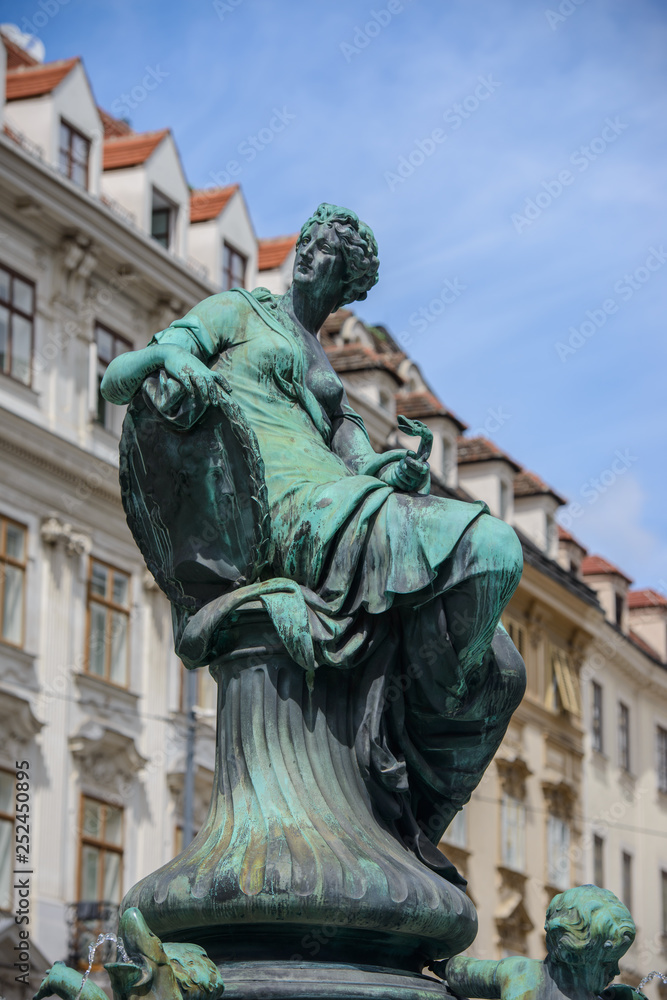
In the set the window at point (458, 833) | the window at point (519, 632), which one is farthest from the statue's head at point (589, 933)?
the window at point (519, 632)

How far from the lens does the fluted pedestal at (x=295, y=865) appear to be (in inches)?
170

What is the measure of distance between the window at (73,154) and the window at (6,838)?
28.6 feet

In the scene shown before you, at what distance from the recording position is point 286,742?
463cm

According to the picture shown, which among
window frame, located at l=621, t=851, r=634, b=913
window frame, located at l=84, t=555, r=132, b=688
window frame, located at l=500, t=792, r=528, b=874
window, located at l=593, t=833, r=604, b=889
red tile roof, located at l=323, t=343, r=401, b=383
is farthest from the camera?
window frame, located at l=621, t=851, r=634, b=913

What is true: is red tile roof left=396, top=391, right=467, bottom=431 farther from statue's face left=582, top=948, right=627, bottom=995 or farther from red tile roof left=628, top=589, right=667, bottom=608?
statue's face left=582, top=948, right=627, bottom=995

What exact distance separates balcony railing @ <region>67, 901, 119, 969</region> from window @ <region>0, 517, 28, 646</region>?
135 inches

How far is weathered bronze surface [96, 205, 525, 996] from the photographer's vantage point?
4402 mm

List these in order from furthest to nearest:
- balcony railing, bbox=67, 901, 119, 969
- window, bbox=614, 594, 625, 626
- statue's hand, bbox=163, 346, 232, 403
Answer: window, bbox=614, 594, 625, 626, balcony railing, bbox=67, 901, 119, 969, statue's hand, bbox=163, 346, 232, 403

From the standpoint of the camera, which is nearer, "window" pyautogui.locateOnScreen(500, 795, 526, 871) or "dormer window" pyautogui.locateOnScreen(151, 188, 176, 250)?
"dormer window" pyautogui.locateOnScreen(151, 188, 176, 250)

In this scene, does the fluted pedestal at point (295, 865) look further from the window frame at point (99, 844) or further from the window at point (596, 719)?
the window at point (596, 719)

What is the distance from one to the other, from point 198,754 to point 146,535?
73.3 ft

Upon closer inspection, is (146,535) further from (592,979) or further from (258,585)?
(592,979)

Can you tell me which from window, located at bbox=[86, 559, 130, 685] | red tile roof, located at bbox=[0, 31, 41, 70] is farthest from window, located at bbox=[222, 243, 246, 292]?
window, located at bbox=[86, 559, 130, 685]

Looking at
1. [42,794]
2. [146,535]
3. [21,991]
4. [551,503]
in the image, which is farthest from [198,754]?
[146,535]
